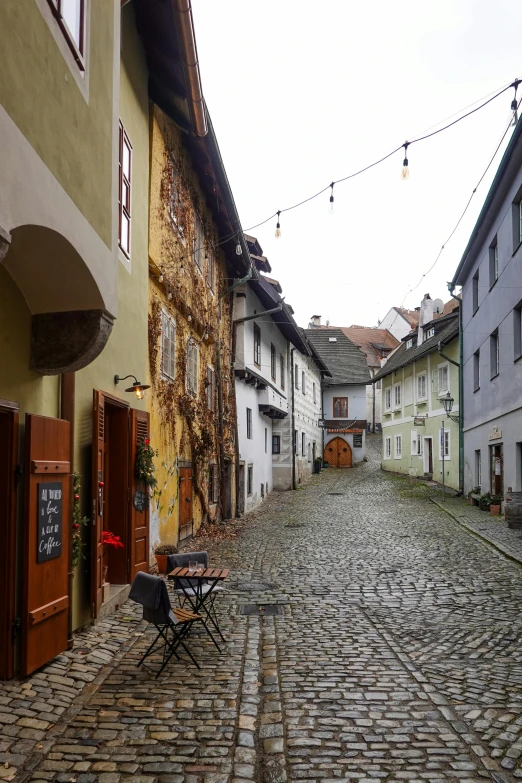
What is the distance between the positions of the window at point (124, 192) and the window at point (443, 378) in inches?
859

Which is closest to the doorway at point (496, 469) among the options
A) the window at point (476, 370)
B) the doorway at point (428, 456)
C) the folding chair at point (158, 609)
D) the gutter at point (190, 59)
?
the window at point (476, 370)

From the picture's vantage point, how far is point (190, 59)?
30.6 ft

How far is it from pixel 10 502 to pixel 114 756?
7.06 ft

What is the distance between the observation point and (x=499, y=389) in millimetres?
19453

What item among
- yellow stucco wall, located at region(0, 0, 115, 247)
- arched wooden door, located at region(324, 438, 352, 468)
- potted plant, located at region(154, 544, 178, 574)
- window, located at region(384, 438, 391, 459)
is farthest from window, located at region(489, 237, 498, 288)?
arched wooden door, located at region(324, 438, 352, 468)

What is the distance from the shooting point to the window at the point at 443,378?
95.7 feet

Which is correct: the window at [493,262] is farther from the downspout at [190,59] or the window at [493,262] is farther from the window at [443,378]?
the downspout at [190,59]

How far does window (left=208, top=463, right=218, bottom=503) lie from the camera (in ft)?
54.6

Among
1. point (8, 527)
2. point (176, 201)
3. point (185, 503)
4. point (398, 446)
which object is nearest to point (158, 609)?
point (8, 527)

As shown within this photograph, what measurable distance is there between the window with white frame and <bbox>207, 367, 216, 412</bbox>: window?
21.6 m

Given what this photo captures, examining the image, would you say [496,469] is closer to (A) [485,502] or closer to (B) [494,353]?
(A) [485,502]

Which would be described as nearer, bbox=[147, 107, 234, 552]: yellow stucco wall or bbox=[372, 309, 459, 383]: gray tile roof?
bbox=[147, 107, 234, 552]: yellow stucco wall

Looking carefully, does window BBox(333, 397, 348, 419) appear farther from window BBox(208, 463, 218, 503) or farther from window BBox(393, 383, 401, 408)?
window BBox(208, 463, 218, 503)

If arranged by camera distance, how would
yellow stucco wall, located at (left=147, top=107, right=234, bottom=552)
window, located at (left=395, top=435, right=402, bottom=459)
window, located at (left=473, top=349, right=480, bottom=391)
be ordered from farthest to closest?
window, located at (left=395, top=435, right=402, bottom=459)
window, located at (left=473, top=349, right=480, bottom=391)
yellow stucco wall, located at (left=147, top=107, right=234, bottom=552)
